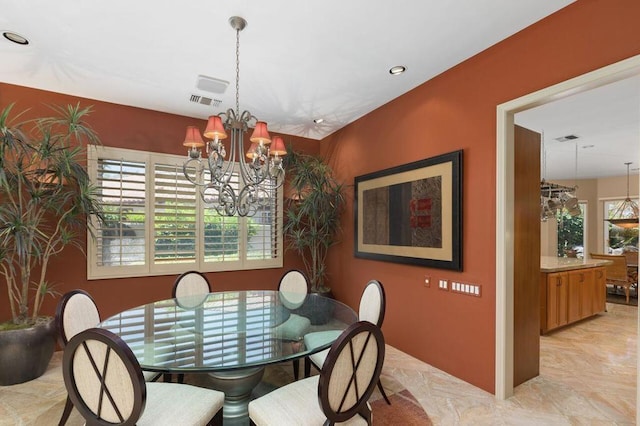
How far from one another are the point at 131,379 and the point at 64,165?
2559 mm

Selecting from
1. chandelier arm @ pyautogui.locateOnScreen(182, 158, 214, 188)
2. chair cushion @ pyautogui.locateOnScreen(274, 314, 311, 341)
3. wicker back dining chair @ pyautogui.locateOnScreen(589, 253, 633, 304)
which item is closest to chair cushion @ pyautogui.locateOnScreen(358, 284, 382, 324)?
chair cushion @ pyautogui.locateOnScreen(274, 314, 311, 341)

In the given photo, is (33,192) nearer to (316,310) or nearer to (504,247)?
(316,310)

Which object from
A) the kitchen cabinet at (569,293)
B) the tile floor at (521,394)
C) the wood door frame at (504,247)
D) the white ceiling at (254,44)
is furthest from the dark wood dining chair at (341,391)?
the kitchen cabinet at (569,293)

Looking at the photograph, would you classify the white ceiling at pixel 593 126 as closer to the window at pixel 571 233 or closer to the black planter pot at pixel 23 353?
Result: the window at pixel 571 233

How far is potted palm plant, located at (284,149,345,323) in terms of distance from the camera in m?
4.43

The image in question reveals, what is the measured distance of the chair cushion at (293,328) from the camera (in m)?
2.19

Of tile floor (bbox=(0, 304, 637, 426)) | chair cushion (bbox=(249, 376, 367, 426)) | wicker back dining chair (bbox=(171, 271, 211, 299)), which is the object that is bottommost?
tile floor (bbox=(0, 304, 637, 426))

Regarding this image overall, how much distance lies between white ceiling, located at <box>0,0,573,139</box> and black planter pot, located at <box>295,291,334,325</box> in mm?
2333

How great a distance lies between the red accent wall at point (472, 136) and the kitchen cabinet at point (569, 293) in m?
2.04

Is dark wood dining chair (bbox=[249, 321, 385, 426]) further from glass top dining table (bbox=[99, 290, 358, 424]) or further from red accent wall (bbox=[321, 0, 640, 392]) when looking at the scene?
red accent wall (bbox=[321, 0, 640, 392])

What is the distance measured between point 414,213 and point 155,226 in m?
3.28

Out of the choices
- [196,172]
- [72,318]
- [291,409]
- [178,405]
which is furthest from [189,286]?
[291,409]

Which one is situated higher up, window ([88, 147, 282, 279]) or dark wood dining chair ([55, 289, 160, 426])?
window ([88, 147, 282, 279])

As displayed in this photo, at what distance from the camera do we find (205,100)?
379 cm
